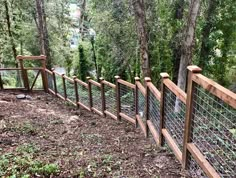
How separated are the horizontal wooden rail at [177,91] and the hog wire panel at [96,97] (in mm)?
4031

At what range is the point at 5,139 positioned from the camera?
4.64 meters

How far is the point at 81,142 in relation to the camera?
193 inches

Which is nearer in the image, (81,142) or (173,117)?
(173,117)

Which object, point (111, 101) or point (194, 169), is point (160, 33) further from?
point (194, 169)

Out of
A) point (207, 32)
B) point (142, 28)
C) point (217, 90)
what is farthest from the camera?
point (207, 32)

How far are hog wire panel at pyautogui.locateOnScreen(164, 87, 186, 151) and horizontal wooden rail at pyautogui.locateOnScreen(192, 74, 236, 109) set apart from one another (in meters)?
0.89

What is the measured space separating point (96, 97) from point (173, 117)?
4242mm

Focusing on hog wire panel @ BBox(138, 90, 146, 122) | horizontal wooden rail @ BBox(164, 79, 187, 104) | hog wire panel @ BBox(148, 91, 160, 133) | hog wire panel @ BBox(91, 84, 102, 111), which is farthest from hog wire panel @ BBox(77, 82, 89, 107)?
horizontal wooden rail @ BBox(164, 79, 187, 104)

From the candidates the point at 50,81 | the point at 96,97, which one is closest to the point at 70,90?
the point at 50,81

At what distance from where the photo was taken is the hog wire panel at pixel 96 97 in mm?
7437

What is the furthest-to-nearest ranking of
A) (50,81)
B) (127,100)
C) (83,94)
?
Answer: (50,81) → (83,94) → (127,100)

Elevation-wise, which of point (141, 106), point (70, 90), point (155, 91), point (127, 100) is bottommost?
point (70, 90)

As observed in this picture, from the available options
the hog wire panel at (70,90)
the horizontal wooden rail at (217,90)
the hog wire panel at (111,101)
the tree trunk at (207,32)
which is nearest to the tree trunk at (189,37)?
the hog wire panel at (111,101)

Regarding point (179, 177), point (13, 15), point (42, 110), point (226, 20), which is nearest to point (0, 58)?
point (13, 15)
